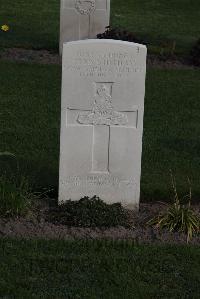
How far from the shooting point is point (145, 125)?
1152 cm

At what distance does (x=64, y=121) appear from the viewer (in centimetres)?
786

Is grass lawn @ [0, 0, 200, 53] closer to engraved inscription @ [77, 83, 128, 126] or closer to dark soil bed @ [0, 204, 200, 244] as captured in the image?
engraved inscription @ [77, 83, 128, 126]

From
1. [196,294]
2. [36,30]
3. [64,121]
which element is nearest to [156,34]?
[36,30]

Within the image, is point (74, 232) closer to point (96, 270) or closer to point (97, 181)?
point (97, 181)

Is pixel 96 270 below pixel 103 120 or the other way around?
below

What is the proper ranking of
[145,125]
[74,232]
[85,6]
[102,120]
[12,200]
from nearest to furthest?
1. [74,232]
2. [12,200]
3. [102,120]
4. [145,125]
5. [85,6]

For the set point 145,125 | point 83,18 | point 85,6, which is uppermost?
point 85,6

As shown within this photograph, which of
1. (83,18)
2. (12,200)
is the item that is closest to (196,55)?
(83,18)

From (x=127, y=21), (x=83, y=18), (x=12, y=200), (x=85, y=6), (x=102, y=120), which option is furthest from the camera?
(x=127, y=21)

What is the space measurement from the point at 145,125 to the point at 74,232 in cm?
409

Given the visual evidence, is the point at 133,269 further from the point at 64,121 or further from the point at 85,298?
the point at 64,121

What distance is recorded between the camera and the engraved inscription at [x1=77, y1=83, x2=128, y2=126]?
7805 millimetres

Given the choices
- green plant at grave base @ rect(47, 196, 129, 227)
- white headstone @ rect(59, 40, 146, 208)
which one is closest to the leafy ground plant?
green plant at grave base @ rect(47, 196, 129, 227)

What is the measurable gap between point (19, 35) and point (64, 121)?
32.6 feet
